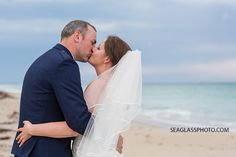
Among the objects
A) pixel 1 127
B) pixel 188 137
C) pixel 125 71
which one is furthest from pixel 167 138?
pixel 125 71

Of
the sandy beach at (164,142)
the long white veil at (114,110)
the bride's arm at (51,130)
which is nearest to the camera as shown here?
the bride's arm at (51,130)

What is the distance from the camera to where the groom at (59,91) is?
3.33 m

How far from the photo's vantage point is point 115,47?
370 cm

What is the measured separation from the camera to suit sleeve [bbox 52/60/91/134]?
3307 mm

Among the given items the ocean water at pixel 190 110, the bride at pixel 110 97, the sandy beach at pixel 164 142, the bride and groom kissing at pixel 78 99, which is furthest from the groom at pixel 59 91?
the ocean water at pixel 190 110

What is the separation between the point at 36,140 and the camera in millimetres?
3494

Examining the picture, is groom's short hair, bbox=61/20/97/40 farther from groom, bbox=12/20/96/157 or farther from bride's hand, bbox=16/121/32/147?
bride's hand, bbox=16/121/32/147

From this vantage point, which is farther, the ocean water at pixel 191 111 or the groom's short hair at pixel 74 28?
the ocean water at pixel 191 111

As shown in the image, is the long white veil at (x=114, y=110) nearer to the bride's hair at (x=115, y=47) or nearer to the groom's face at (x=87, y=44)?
the bride's hair at (x=115, y=47)

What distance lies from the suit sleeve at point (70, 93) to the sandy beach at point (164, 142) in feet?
17.7

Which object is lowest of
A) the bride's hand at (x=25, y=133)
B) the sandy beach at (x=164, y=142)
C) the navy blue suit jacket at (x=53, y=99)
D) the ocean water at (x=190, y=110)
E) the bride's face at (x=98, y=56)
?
the ocean water at (x=190, y=110)

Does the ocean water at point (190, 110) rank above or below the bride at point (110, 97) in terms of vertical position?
below

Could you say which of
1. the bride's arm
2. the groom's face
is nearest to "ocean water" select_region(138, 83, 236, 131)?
the groom's face

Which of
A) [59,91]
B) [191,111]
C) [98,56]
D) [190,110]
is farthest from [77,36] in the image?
[190,110]
